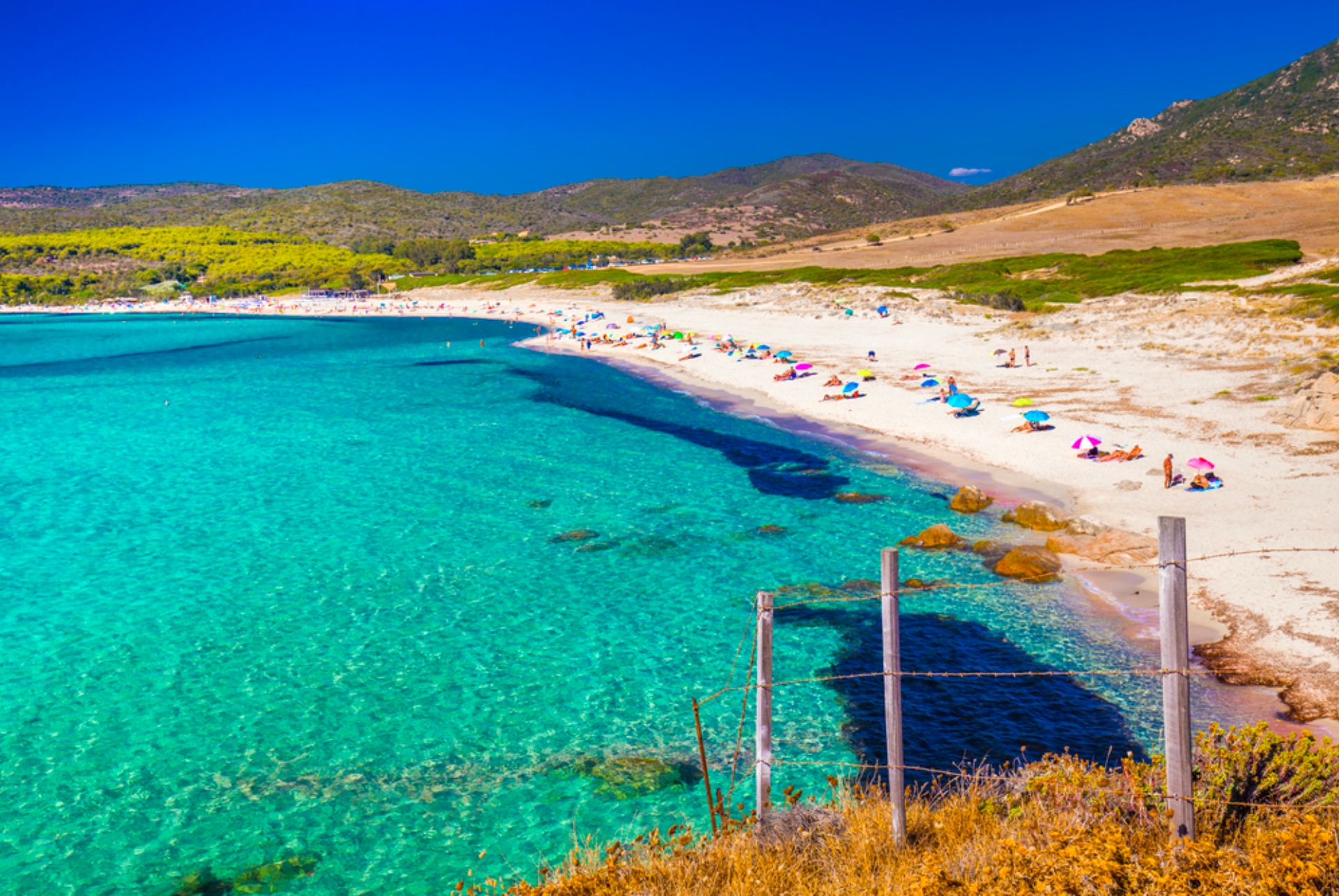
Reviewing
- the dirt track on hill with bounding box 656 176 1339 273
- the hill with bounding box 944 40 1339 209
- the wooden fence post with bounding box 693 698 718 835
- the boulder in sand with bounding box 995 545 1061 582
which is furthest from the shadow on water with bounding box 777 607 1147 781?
the hill with bounding box 944 40 1339 209

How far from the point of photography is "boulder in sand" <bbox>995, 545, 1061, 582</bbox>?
59.2 ft

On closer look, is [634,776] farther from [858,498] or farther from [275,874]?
[858,498]

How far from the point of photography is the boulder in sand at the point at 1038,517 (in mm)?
20641

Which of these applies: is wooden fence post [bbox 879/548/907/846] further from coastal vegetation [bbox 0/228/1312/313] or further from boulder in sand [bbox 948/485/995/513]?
coastal vegetation [bbox 0/228/1312/313]

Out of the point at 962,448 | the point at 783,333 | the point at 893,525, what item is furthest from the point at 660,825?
the point at 783,333

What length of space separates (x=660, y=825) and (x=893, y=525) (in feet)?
44.1

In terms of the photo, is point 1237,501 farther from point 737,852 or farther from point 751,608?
point 737,852

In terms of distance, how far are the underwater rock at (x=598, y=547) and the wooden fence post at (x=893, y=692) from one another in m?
14.3

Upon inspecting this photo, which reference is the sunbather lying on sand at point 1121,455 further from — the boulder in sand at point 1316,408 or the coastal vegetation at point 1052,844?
the coastal vegetation at point 1052,844

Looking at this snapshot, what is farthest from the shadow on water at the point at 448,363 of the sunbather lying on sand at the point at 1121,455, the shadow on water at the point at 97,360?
the sunbather lying on sand at the point at 1121,455

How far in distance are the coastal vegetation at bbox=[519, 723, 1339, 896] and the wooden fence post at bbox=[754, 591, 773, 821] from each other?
1.12 feet

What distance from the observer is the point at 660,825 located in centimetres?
1073

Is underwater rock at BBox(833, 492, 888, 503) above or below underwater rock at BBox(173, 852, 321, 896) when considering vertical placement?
above

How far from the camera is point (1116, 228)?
3826 inches
